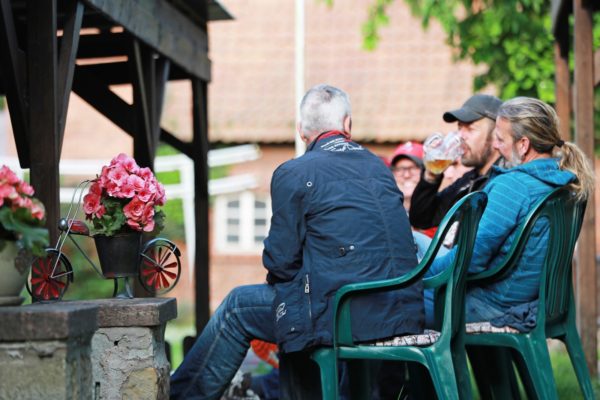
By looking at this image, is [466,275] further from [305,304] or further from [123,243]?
[123,243]

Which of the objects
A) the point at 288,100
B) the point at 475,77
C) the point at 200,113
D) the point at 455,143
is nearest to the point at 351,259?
the point at 455,143


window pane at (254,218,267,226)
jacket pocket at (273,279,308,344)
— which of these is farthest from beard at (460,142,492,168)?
window pane at (254,218,267,226)

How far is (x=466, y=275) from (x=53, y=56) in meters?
2.06

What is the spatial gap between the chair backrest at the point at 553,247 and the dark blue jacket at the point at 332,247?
0.40m

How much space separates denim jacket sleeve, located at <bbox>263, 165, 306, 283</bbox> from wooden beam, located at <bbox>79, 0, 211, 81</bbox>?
192cm

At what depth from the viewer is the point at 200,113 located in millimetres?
9219

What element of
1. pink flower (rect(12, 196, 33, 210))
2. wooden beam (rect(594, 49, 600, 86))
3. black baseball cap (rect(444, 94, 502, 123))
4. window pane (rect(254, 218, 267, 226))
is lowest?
window pane (rect(254, 218, 267, 226))

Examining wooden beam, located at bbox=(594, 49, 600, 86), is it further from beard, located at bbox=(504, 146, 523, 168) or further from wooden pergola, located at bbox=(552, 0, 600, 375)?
beard, located at bbox=(504, 146, 523, 168)

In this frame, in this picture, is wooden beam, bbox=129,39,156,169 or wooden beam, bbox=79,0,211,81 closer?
wooden beam, bbox=79,0,211,81

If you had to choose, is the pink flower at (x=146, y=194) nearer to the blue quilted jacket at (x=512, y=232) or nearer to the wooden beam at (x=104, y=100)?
the blue quilted jacket at (x=512, y=232)

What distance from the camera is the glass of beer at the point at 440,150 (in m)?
5.22

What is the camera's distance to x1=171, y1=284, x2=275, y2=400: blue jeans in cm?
438

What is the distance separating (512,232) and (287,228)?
888 mm

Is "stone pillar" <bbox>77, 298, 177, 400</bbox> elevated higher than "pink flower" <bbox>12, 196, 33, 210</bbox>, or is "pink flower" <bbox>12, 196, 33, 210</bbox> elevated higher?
"pink flower" <bbox>12, 196, 33, 210</bbox>
